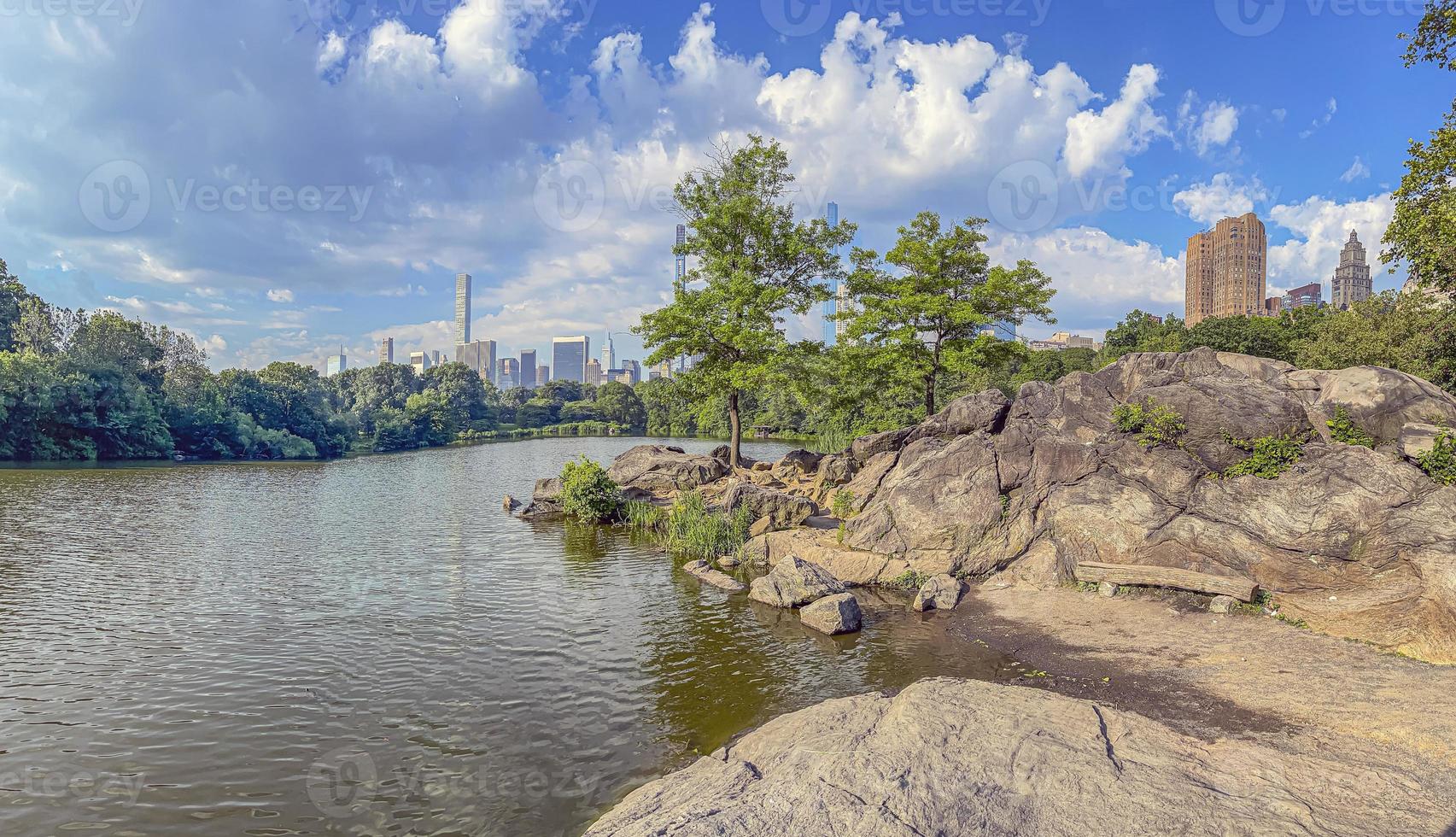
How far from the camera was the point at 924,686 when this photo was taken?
10.3 m

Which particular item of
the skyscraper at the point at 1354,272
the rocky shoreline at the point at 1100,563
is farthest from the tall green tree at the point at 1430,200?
the skyscraper at the point at 1354,272

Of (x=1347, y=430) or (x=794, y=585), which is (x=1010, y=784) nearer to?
(x=794, y=585)

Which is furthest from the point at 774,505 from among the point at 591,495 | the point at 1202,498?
the point at 1202,498

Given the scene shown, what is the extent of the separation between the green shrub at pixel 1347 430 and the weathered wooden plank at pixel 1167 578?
5108 mm

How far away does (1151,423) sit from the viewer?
60.4 ft

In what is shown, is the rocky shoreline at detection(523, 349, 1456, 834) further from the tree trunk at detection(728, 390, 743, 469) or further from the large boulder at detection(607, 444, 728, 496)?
the tree trunk at detection(728, 390, 743, 469)

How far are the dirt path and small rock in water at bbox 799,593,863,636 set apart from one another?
2.52 m

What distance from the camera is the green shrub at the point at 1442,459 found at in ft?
46.8

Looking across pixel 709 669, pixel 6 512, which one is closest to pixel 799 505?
pixel 709 669

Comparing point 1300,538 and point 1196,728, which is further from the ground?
point 1300,538

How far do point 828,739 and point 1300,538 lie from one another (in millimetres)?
13547

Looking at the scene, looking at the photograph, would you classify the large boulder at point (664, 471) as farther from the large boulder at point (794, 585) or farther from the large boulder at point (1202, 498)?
the large boulder at point (794, 585)

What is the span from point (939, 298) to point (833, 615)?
20577mm

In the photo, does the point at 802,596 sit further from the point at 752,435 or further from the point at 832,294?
the point at 752,435
